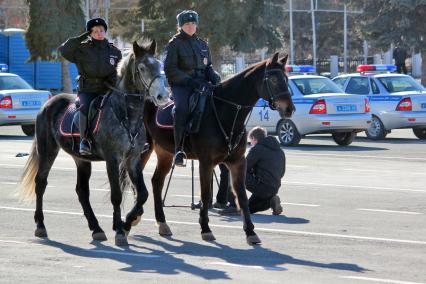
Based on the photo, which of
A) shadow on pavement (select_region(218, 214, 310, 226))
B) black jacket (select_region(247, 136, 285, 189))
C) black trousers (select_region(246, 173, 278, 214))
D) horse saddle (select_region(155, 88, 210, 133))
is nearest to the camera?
horse saddle (select_region(155, 88, 210, 133))

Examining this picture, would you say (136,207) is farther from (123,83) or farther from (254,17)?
(254,17)

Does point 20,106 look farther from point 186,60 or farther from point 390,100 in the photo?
point 186,60

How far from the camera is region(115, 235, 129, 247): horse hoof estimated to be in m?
12.2

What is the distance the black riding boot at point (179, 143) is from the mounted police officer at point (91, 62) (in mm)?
919

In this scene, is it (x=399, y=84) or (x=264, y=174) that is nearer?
(x=264, y=174)

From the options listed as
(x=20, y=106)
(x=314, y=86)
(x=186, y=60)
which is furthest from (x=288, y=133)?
(x=186, y=60)

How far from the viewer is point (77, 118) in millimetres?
12867

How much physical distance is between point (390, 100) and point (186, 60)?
54.1ft

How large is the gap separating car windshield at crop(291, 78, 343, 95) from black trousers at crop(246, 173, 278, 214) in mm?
12930

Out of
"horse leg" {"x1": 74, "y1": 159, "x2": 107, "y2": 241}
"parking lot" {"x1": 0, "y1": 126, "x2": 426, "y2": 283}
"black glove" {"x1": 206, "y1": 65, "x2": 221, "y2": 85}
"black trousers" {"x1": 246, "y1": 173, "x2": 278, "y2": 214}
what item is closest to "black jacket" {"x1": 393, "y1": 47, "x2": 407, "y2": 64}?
"parking lot" {"x1": 0, "y1": 126, "x2": 426, "y2": 283}

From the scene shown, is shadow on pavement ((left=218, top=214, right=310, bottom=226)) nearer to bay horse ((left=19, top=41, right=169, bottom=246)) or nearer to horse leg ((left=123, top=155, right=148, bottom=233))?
bay horse ((left=19, top=41, right=169, bottom=246))

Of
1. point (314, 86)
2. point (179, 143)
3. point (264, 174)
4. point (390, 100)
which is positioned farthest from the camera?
point (390, 100)

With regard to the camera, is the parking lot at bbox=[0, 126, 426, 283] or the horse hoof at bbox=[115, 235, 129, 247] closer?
the parking lot at bbox=[0, 126, 426, 283]

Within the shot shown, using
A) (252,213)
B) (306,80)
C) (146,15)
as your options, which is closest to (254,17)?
(146,15)
